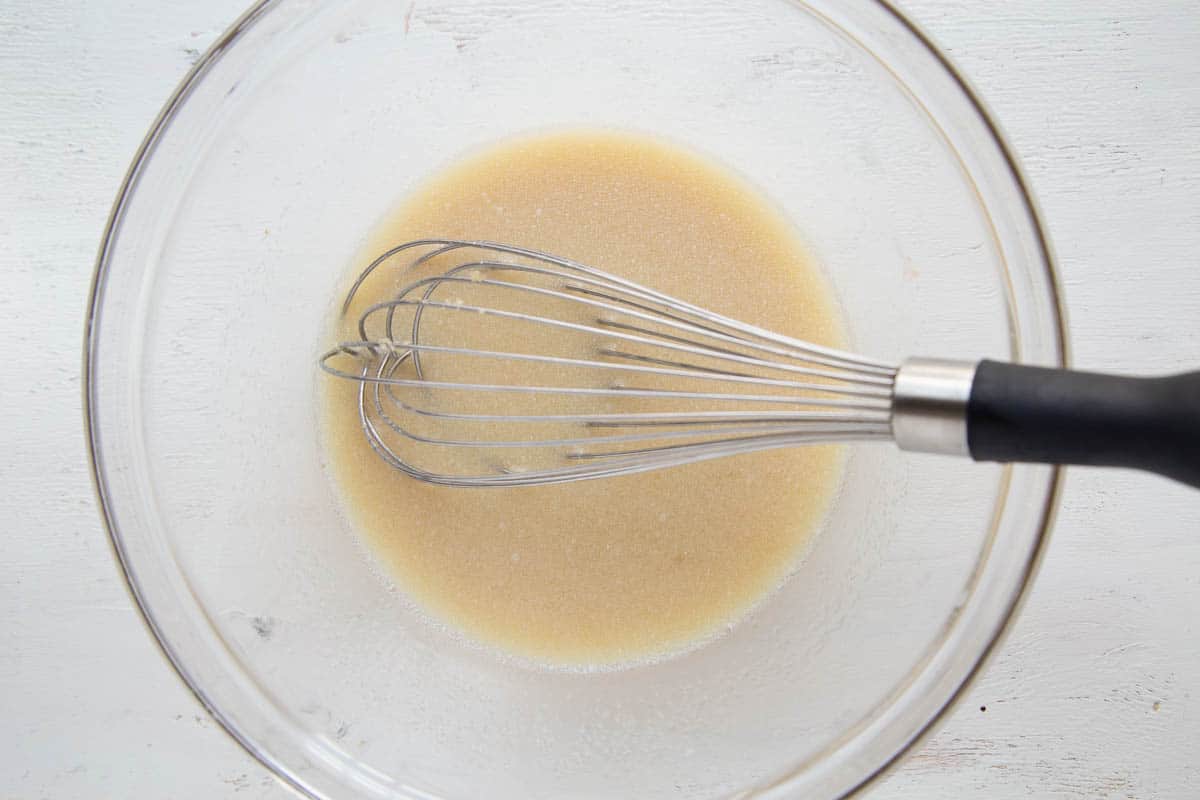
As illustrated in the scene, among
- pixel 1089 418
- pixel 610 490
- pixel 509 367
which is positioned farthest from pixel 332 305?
pixel 1089 418

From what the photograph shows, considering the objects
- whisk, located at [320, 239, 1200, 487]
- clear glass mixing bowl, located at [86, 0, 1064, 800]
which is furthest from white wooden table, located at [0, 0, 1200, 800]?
whisk, located at [320, 239, 1200, 487]

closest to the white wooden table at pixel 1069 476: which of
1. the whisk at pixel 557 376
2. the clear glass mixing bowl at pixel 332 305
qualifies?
the clear glass mixing bowl at pixel 332 305

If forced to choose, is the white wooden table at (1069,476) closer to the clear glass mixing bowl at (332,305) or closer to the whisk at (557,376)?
the clear glass mixing bowl at (332,305)

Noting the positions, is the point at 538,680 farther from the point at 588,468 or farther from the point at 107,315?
the point at 107,315

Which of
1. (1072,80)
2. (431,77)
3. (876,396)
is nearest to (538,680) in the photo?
(876,396)

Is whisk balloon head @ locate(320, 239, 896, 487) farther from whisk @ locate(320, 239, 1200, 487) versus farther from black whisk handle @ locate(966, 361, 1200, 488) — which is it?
black whisk handle @ locate(966, 361, 1200, 488)

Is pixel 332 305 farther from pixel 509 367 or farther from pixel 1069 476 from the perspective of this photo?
pixel 1069 476
